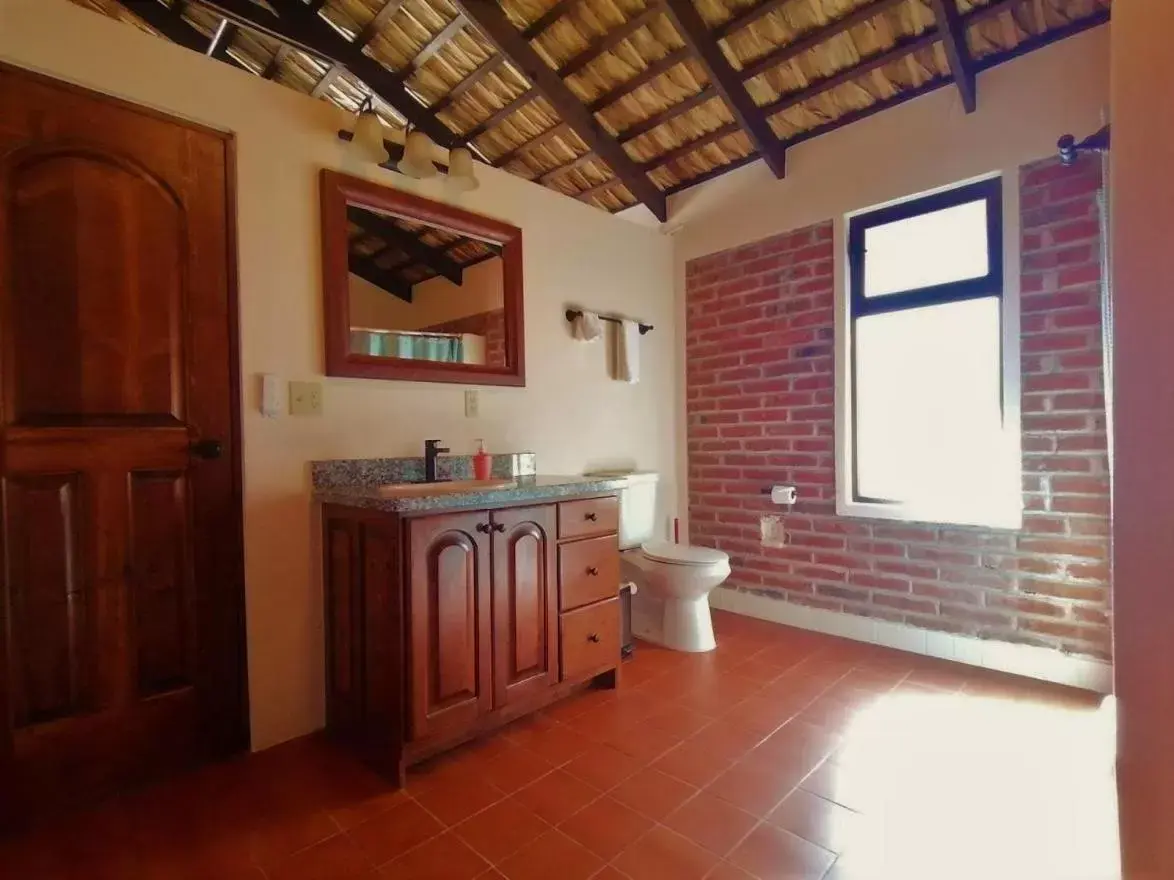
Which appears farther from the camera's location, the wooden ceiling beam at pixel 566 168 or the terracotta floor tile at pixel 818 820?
the wooden ceiling beam at pixel 566 168

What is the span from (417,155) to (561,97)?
90cm

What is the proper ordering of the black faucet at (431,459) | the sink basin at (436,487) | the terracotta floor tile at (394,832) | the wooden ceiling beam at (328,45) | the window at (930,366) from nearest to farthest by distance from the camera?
the terracotta floor tile at (394,832) → the sink basin at (436,487) → the wooden ceiling beam at (328,45) → the black faucet at (431,459) → the window at (930,366)

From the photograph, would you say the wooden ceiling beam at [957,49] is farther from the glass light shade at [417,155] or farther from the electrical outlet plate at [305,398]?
the electrical outlet plate at [305,398]

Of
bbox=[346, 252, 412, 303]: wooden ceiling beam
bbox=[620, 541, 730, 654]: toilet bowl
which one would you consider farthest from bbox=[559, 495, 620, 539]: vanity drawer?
bbox=[346, 252, 412, 303]: wooden ceiling beam

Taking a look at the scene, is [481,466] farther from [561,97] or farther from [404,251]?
[561,97]

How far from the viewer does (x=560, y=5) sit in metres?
2.28

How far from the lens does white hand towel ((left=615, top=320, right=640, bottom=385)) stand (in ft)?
10.0

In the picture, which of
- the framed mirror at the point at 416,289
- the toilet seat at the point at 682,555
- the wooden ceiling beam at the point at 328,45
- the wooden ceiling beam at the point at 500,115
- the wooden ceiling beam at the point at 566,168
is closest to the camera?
the wooden ceiling beam at the point at 328,45

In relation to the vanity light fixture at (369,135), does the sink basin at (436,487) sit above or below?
below

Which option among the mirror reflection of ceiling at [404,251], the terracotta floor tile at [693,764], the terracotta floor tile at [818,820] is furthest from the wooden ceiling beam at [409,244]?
the terracotta floor tile at [818,820]

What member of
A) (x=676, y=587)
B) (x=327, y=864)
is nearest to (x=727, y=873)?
(x=327, y=864)

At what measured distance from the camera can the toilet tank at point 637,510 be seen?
277cm

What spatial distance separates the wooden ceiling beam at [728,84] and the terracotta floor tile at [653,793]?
106 inches

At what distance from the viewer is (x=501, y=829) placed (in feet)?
4.83
